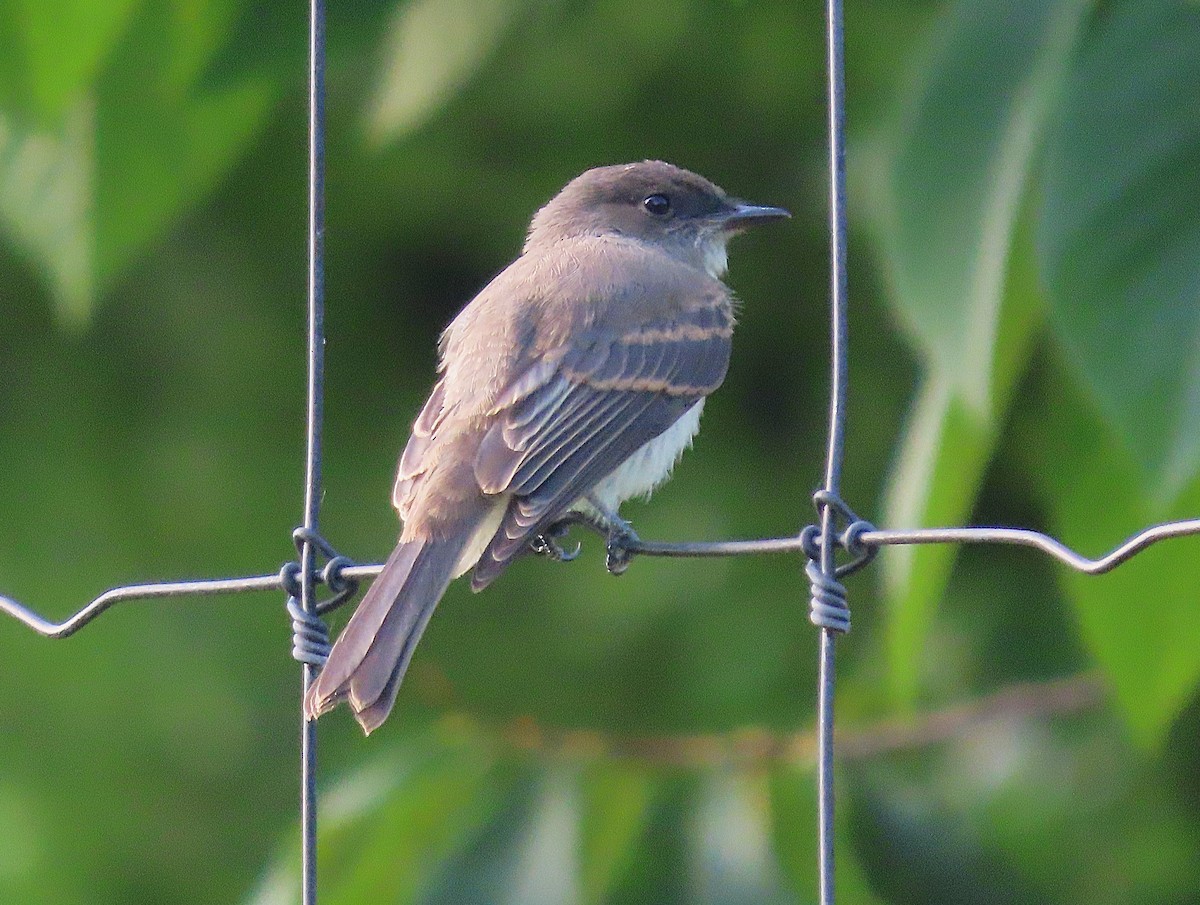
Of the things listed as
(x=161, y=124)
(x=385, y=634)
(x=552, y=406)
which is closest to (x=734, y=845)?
(x=552, y=406)

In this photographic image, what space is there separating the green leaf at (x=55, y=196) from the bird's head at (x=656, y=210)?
4.03ft

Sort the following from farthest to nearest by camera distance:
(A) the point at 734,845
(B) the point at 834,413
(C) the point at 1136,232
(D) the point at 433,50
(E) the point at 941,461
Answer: (D) the point at 433,50
(A) the point at 734,845
(E) the point at 941,461
(C) the point at 1136,232
(B) the point at 834,413

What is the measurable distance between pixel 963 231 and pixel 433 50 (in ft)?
3.97

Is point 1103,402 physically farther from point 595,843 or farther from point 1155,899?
point 1155,899

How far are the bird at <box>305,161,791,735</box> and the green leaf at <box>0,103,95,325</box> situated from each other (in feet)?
2.25

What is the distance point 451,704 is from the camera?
11.8 ft

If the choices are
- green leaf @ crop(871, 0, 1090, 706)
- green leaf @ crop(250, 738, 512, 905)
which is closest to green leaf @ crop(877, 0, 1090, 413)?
green leaf @ crop(871, 0, 1090, 706)

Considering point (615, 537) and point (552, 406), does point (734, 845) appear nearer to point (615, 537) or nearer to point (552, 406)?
point (615, 537)

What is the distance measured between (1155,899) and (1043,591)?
799 millimetres

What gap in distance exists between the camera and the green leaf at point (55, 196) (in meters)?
3.29

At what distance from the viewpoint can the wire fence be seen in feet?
6.04

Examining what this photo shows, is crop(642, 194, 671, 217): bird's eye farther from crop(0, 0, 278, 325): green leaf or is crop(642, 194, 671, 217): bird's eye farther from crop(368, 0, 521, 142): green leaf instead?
crop(0, 0, 278, 325): green leaf

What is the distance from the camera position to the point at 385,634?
2533 mm

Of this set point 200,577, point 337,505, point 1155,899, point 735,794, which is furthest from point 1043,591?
point 200,577
